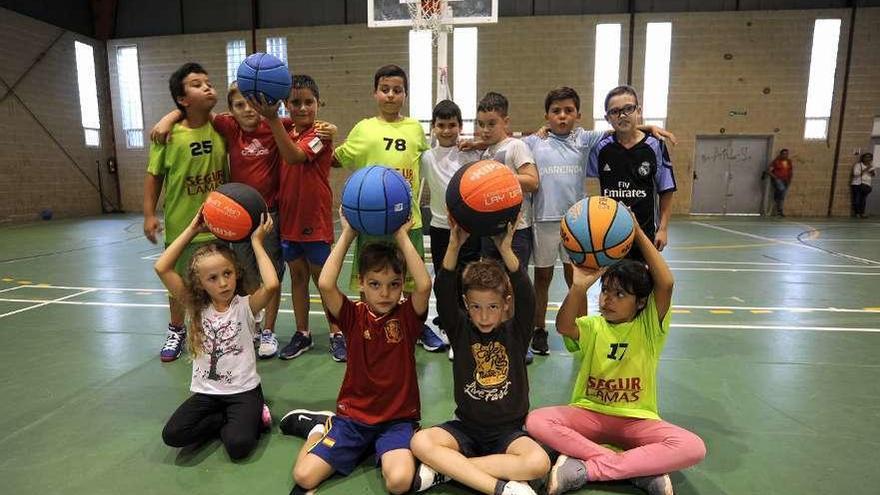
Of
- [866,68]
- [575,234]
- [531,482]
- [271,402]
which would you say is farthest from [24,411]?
[866,68]

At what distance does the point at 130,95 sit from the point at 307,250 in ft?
51.4

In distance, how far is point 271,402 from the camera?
9.98 feet

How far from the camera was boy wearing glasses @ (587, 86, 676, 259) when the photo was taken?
321 cm

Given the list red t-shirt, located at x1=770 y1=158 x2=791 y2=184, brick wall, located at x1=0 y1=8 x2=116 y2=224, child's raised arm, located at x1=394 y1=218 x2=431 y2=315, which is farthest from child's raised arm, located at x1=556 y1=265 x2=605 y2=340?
brick wall, located at x1=0 y1=8 x2=116 y2=224

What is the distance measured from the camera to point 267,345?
3.79 meters

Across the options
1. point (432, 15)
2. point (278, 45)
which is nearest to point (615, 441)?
point (432, 15)

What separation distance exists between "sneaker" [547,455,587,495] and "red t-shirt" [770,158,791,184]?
1458 centimetres

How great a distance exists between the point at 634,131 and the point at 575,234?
51.1 inches

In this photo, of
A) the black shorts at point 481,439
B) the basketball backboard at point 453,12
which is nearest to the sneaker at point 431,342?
the black shorts at point 481,439

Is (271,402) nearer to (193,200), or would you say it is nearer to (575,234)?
(193,200)

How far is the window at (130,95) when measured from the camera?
15.6 meters

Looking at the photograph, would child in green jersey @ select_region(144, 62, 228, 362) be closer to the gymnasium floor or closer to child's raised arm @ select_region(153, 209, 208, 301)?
child's raised arm @ select_region(153, 209, 208, 301)

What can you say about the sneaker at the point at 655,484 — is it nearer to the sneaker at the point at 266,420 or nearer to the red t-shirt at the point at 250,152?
the sneaker at the point at 266,420

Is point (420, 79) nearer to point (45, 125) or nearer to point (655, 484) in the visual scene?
point (45, 125)
